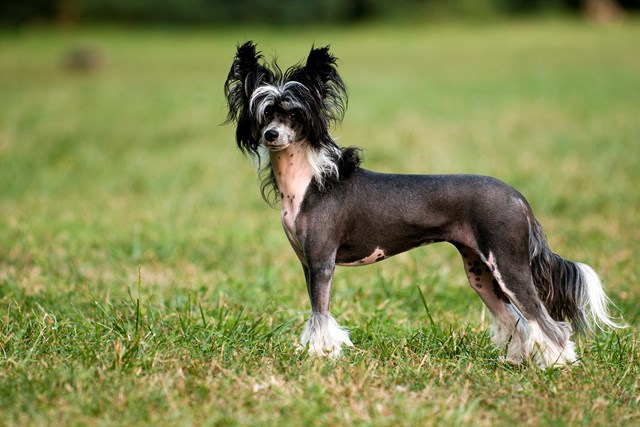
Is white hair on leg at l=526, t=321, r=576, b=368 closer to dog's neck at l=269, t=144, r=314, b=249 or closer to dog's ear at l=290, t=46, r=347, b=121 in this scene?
dog's neck at l=269, t=144, r=314, b=249

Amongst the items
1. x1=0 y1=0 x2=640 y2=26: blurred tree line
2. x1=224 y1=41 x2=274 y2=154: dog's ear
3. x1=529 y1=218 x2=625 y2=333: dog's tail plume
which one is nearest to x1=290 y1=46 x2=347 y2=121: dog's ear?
x1=224 y1=41 x2=274 y2=154: dog's ear

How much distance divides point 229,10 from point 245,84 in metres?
36.4

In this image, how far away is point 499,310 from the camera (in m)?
4.17

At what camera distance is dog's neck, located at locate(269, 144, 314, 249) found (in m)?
3.93

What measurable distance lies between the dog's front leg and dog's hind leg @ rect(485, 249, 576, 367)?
787mm

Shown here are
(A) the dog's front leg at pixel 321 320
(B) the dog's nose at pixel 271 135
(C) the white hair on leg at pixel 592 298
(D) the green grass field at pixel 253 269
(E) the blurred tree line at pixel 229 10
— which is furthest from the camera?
(E) the blurred tree line at pixel 229 10

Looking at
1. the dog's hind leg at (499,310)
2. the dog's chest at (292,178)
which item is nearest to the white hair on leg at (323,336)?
the dog's chest at (292,178)

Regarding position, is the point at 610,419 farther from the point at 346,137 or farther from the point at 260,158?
the point at 346,137

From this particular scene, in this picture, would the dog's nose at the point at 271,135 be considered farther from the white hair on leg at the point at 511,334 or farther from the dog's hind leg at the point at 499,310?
the white hair on leg at the point at 511,334

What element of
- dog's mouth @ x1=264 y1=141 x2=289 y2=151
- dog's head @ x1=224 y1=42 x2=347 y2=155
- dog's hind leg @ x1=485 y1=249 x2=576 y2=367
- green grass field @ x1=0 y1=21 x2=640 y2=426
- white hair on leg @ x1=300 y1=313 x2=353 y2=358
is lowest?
green grass field @ x1=0 y1=21 x2=640 y2=426

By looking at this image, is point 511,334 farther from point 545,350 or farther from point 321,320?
point 321,320

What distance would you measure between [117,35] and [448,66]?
15.7 metres

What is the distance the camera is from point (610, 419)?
3453 mm

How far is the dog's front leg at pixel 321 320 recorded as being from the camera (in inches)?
152
